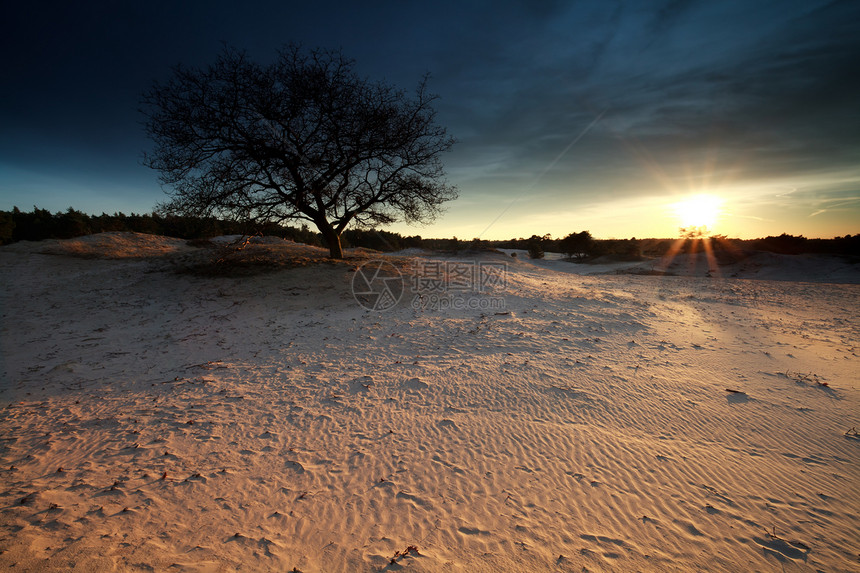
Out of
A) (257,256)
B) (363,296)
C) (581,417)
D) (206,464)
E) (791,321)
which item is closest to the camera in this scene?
(206,464)

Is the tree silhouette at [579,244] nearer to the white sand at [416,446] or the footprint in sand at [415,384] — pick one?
the white sand at [416,446]

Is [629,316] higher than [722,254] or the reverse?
the reverse

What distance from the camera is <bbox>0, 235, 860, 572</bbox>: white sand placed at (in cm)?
250

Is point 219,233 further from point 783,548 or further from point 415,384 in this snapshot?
point 783,548

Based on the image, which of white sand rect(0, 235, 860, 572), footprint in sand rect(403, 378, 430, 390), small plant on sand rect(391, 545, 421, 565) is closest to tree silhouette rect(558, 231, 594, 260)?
white sand rect(0, 235, 860, 572)

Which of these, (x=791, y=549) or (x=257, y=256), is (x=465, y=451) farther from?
(x=257, y=256)

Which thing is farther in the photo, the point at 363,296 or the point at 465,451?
the point at 363,296

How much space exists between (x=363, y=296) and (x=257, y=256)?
18.9 ft

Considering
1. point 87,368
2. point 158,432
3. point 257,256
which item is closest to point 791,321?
point 158,432

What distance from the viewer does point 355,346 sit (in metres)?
6.85
